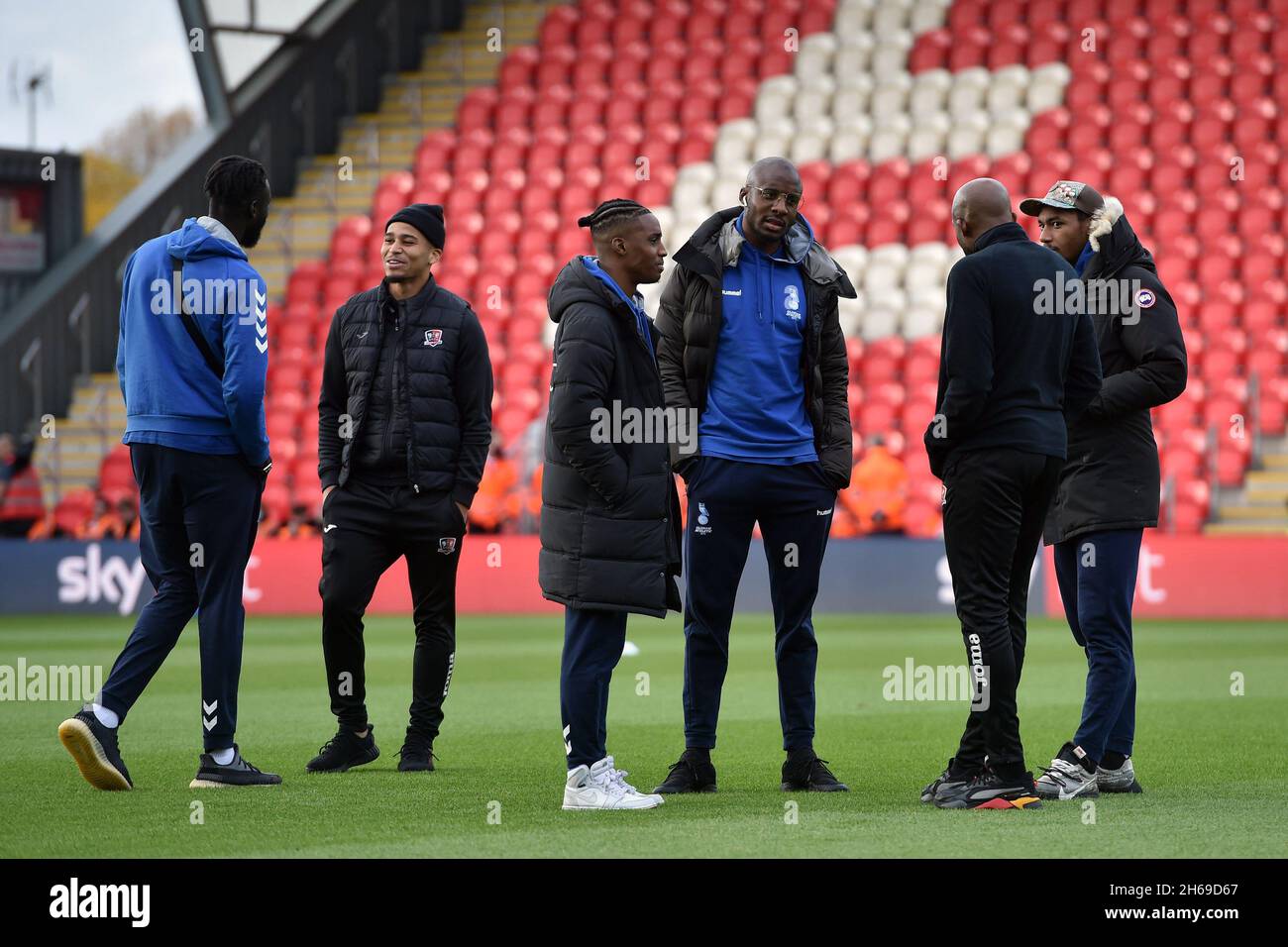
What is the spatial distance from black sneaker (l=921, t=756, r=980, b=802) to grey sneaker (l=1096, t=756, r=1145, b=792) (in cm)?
65

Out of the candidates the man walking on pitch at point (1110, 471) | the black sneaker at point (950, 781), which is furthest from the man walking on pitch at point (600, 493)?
the man walking on pitch at point (1110, 471)

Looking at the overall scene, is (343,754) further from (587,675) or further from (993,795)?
(993,795)

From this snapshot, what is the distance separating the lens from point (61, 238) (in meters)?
24.5

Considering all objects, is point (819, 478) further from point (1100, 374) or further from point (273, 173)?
point (273, 173)

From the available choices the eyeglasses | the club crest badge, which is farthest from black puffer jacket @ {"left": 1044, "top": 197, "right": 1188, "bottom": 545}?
the club crest badge

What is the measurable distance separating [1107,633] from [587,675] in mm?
1905

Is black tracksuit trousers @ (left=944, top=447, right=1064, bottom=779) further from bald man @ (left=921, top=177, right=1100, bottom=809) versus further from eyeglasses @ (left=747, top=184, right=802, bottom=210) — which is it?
eyeglasses @ (left=747, top=184, right=802, bottom=210)

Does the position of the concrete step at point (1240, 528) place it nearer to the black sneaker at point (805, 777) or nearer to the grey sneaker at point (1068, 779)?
the grey sneaker at point (1068, 779)

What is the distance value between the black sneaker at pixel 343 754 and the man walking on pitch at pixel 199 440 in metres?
0.52

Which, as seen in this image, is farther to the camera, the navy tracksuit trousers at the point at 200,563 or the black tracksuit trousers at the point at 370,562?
the black tracksuit trousers at the point at 370,562

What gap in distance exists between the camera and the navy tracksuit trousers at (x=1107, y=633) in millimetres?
5973

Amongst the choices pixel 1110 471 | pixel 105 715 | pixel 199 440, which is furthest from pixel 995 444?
pixel 105 715

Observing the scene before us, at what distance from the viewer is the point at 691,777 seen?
6035 millimetres

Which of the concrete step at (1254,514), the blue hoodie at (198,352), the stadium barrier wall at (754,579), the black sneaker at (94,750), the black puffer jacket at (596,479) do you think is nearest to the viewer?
the black puffer jacket at (596,479)
